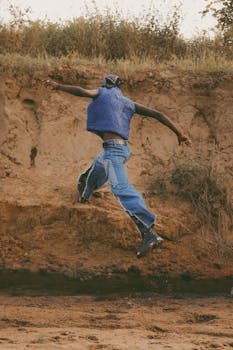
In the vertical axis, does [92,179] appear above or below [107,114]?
below

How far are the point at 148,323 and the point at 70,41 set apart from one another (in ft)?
21.4

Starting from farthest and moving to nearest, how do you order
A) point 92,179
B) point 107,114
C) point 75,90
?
point 92,179
point 107,114
point 75,90

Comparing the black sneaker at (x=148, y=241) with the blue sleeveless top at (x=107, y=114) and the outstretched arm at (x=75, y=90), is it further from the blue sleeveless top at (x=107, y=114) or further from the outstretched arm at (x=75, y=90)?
the outstretched arm at (x=75, y=90)

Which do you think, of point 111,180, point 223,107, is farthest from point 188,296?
point 223,107

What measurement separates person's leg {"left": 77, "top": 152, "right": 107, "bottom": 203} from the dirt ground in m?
Answer: 1.32

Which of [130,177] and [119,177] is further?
[130,177]

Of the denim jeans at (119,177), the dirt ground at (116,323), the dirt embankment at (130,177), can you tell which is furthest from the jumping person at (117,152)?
the dirt ground at (116,323)

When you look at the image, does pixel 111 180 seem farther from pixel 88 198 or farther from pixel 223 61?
pixel 223 61

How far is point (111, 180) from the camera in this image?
1040cm

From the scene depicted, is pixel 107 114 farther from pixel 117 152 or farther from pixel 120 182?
pixel 120 182

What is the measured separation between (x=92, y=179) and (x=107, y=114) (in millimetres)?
862

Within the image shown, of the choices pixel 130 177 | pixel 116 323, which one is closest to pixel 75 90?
pixel 130 177

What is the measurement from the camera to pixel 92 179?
34.8ft

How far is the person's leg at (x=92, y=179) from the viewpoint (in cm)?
1045
